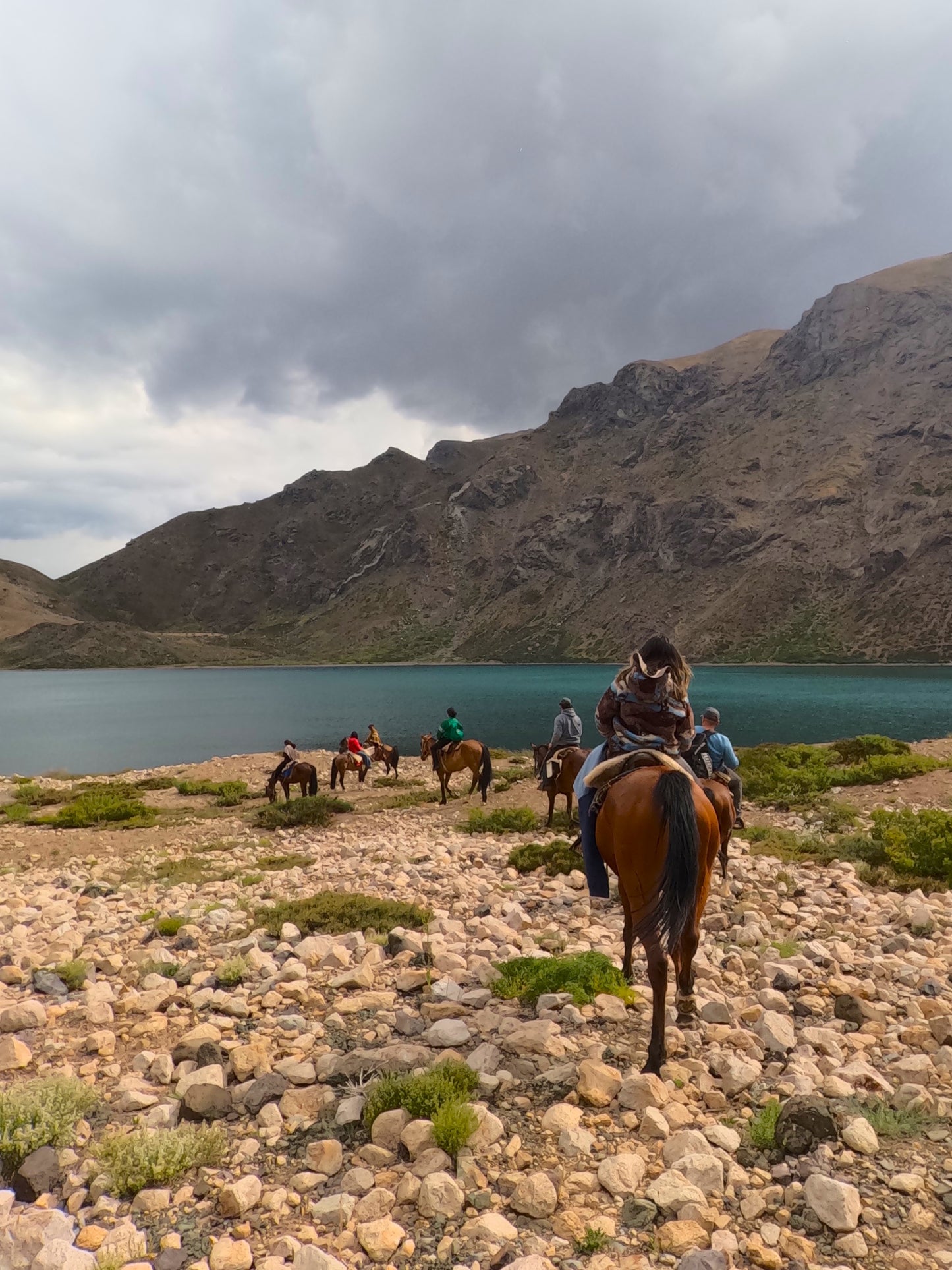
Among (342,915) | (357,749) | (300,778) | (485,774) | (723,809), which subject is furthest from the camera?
(357,749)

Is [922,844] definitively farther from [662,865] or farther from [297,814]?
[297,814]

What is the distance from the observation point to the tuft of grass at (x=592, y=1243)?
352cm

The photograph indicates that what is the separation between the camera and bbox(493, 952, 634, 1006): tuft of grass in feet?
20.8

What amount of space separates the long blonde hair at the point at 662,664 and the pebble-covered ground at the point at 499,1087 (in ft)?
9.63

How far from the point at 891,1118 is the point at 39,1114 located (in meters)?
5.79

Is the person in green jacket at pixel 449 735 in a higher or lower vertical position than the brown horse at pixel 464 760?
higher

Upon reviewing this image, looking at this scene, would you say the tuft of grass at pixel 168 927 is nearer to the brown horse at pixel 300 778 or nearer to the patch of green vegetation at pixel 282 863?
the patch of green vegetation at pixel 282 863

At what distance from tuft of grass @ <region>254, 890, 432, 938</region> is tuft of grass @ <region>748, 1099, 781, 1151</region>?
480 centimetres

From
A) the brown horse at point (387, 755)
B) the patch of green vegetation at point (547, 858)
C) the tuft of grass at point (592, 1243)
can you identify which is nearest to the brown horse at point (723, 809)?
the patch of green vegetation at point (547, 858)

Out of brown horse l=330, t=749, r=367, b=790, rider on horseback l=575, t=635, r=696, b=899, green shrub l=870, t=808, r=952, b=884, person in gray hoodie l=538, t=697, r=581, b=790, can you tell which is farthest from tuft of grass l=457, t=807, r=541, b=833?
brown horse l=330, t=749, r=367, b=790

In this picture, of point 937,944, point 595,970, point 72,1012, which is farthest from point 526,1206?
point 937,944

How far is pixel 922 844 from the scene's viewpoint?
10.9m

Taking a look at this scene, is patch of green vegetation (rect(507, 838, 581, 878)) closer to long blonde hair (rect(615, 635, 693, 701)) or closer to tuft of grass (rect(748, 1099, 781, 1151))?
long blonde hair (rect(615, 635, 693, 701))

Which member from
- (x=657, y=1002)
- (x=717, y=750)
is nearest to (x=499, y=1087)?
(x=657, y=1002)
